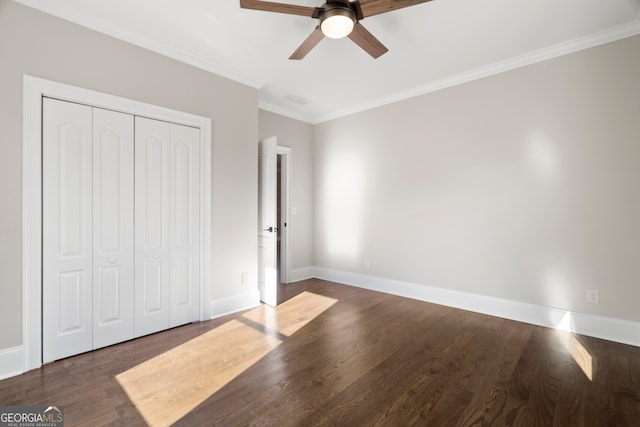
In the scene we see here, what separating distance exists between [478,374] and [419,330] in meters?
0.85

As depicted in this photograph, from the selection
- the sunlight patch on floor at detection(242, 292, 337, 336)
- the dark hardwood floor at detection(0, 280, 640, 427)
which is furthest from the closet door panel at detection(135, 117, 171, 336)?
the sunlight patch on floor at detection(242, 292, 337, 336)

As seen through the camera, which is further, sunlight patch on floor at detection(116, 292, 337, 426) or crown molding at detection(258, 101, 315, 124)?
crown molding at detection(258, 101, 315, 124)

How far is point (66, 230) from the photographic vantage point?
8.11ft

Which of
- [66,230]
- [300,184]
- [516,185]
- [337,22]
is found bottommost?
[66,230]

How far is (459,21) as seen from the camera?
104 inches

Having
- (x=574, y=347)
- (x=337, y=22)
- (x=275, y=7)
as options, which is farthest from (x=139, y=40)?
(x=574, y=347)

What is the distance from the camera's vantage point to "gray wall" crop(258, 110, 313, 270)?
502cm

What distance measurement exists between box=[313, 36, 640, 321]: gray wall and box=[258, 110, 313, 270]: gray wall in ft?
3.11

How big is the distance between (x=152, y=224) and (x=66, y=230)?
66 centimetres

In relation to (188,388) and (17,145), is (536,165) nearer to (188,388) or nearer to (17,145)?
(188,388)

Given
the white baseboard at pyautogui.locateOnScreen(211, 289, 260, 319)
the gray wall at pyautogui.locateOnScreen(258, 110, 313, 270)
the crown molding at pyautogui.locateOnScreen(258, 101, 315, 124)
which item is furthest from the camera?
the gray wall at pyautogui.locateOnScreen(258, 110, 313, 270)

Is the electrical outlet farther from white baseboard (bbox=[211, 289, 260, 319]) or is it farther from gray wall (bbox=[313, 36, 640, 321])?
white baseboard (bbox=[211, 289, 260, 319])

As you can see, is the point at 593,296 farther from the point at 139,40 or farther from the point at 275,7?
the point at 139,40

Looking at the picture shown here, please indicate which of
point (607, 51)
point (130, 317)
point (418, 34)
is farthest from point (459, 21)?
point (130, 317)
